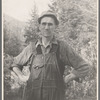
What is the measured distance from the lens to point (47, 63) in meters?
3.64

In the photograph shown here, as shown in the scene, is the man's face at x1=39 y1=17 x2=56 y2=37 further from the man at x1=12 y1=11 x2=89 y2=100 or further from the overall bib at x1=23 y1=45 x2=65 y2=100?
the overall bib at x1=23 y1=45 x2=65 y2=100

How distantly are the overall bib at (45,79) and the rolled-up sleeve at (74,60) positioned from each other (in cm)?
10

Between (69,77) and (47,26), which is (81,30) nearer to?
(47,26)

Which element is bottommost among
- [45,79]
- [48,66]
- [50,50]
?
[45,79]

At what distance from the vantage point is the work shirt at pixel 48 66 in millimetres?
3637

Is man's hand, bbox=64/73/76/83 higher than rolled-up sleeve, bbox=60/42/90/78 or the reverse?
the reverse

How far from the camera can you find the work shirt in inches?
143

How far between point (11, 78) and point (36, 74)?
10.3 inches

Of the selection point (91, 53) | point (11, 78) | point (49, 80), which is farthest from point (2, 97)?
point (91, 53)

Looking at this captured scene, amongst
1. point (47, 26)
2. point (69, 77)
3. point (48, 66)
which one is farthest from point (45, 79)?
point (47, 26)

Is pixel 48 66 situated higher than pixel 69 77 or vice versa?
pixel 48 66

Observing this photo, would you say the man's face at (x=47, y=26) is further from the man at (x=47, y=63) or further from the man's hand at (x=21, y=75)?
the man's hand at (x=21, y=75)

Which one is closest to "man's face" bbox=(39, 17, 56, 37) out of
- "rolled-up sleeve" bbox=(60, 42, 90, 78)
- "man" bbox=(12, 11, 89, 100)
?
"man" bbox=(12, 11, 89, 100)

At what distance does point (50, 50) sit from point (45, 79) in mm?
291
